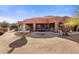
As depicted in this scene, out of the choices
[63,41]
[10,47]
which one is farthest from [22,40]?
[63,41]

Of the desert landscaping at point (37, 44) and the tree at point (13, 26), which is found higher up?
the tree at point (13, 26)

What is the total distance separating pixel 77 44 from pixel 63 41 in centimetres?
28

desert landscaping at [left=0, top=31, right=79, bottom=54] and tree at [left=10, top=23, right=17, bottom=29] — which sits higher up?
tree at [left=10, top=23, right=17, bottom=29]

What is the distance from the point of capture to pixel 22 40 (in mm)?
8477

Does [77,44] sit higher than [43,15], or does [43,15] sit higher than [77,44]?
[43,15]

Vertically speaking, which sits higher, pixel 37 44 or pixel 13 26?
pixel 13 26

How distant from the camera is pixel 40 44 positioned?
8.48 metres

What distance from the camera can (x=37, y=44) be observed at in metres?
8.47

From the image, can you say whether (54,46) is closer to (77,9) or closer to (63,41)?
(63,41)

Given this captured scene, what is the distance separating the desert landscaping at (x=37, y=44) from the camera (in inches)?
332

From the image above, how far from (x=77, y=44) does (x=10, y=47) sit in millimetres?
1306

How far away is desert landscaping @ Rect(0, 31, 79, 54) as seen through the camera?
844cm
